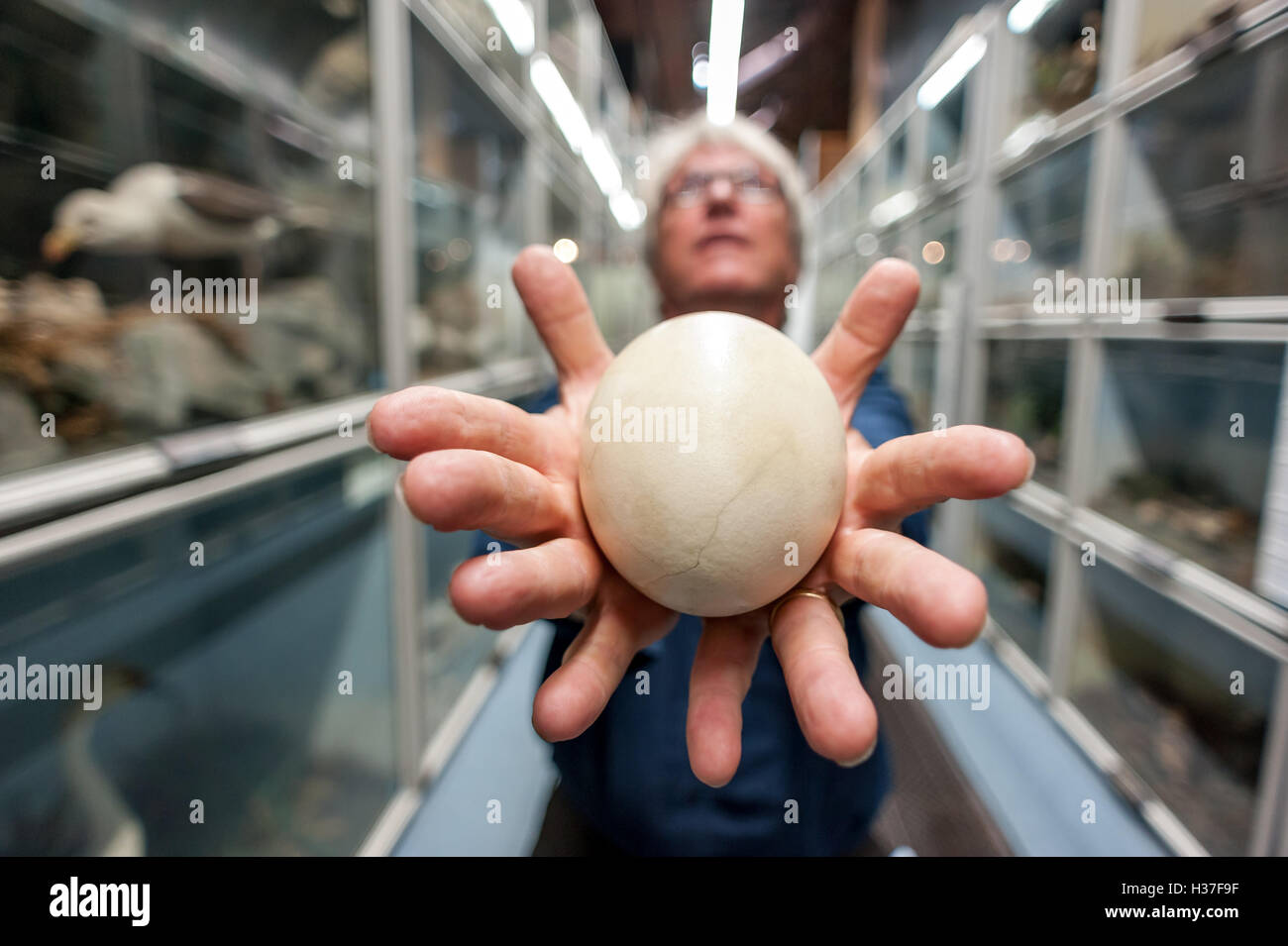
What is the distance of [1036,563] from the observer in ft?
7.22

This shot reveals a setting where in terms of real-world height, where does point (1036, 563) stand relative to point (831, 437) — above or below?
below

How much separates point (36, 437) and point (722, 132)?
1015 millimetres

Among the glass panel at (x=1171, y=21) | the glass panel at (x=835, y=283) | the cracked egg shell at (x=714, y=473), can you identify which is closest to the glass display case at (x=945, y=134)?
the glass panel at (x=835, y=283)

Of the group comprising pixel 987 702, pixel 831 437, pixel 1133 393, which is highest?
pixel 1133 393

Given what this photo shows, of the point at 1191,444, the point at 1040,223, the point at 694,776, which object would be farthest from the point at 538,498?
the point at 1040,223

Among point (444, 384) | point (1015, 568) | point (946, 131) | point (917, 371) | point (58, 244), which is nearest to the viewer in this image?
point (58, 244)

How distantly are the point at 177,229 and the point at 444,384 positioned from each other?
633 mm

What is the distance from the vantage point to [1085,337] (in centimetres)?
166

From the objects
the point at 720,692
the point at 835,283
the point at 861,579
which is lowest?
the point at 720,692

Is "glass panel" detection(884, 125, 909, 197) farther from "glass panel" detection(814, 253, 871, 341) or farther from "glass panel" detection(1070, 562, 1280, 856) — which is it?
"glass panel" detection(1070, 562, 1280, 856)

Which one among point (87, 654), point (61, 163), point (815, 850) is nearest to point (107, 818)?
point (87, 654)

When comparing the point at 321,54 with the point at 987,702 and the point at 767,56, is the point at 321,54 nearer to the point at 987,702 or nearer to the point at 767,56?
the point at 767,56

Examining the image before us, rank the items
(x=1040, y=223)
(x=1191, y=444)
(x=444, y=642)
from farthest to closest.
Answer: (x=1040, y=223) → (x=444, y=642) → (x=1191, y=444)

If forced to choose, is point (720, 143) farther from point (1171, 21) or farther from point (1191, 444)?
point (1191, 444)
